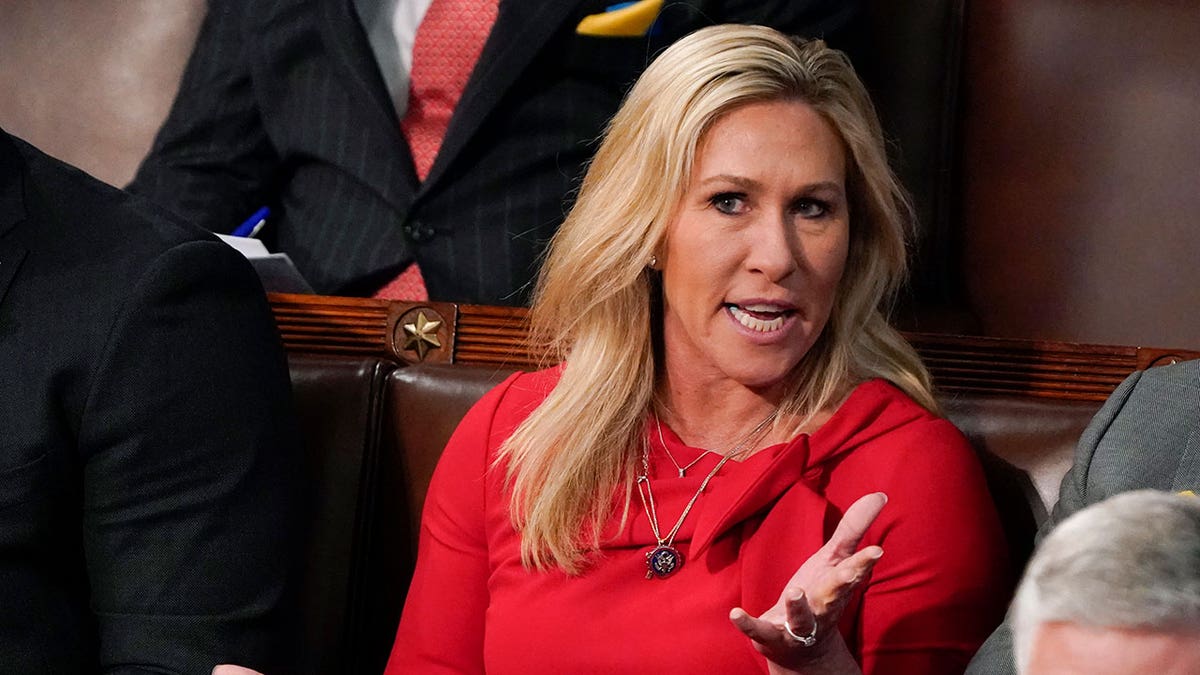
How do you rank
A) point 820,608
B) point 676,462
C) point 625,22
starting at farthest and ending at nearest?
1. point 625,22
2. point 676,462
3. point 820,608

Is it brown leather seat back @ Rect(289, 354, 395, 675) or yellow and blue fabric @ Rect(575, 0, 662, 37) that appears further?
yellow and blue fabric @ Rect(575, 0, 662, 37)

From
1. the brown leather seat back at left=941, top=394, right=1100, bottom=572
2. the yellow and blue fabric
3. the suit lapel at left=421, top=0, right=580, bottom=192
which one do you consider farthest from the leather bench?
the yellow and blue fabric

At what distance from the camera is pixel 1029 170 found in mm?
1876

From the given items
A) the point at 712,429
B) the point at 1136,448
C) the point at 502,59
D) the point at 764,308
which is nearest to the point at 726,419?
the point at 712,429

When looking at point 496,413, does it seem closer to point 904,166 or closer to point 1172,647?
point 904,166

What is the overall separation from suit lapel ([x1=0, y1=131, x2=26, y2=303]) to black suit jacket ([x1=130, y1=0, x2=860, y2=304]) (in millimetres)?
540

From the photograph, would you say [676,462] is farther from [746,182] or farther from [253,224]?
[253,224]

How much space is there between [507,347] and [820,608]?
0.62 meters

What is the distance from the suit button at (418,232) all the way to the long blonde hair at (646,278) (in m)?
0.42

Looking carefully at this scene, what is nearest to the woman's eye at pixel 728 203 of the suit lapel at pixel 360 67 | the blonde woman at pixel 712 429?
the blonde woman at pixel 712 429

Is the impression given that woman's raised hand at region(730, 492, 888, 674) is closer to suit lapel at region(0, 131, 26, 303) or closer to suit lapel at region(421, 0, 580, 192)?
suit lapel at region(0, 131, 26, 303)

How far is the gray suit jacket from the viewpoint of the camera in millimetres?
1115

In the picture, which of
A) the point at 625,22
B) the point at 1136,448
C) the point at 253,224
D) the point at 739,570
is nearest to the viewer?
the point at 1136,448

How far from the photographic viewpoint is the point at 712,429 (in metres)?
1.41
